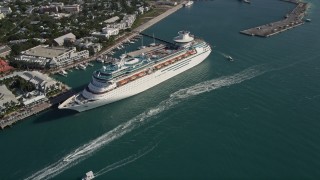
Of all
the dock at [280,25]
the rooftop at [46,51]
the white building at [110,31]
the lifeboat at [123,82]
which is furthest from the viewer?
the white building at [110,31]

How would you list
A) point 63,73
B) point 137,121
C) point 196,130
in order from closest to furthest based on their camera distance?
point 196,130 < point 137,121 < point 63,73

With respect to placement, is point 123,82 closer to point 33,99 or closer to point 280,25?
point 33,99

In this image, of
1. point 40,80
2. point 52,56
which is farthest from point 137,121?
point 52,56

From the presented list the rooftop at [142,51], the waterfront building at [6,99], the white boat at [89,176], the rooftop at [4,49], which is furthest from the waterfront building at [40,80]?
the white boat at [89,176]

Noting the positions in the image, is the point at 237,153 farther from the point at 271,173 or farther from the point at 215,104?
the point at 215,104

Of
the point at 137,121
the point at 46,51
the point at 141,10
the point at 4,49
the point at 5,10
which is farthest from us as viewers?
the point at 141,10

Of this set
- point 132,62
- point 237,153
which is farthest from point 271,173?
point 132,62

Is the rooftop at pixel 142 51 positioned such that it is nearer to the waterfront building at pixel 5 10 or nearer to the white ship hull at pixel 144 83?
the white ship hull at pixel 144 83
